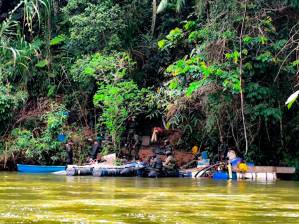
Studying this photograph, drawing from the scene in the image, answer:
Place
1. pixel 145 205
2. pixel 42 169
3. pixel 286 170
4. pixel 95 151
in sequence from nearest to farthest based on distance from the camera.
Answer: pixel 145 205 → pixel 286 170 → pixel 42 169 → pixel 95 151

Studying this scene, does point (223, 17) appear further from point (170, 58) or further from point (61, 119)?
point (61, 119)

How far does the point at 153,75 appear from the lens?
19406 mm

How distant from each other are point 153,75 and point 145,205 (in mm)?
11804

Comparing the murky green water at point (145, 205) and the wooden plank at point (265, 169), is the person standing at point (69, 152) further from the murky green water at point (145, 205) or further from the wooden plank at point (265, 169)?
the murky green water at point (145, 205)

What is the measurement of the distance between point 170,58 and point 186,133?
98.0 inches

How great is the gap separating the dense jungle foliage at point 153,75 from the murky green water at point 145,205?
375cm

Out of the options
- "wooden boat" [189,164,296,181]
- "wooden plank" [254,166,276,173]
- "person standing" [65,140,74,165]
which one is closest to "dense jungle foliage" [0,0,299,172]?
"person standing" [65,140,74,165]

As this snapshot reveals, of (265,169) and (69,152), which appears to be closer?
(265,169)

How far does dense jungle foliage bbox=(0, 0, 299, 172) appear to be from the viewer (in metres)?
14.4

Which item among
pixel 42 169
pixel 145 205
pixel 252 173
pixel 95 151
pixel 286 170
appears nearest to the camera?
pixel 145 205

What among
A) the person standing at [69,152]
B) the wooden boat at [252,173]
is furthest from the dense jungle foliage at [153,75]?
the wooden boat at [252,173]

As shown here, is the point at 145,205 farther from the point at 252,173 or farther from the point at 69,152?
the point at 69,152

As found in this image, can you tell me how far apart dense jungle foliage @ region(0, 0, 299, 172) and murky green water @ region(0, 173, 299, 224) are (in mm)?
3750

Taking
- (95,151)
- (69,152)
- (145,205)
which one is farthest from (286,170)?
(145,205)
